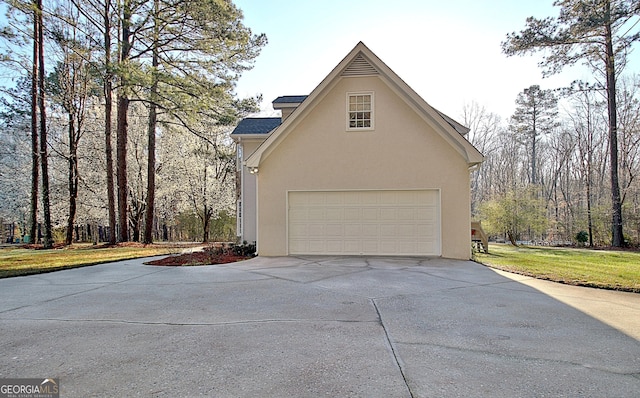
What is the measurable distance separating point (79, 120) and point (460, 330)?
20.3 metres

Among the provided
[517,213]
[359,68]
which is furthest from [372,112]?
[517,213]

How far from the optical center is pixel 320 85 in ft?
34.1

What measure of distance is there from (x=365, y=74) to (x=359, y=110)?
3.60 feet

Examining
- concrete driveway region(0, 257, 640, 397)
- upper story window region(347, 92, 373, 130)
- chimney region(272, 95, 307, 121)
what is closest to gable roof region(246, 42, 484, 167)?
upper story window region(347, 92, 373, 130)

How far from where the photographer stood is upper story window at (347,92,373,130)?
34.9 ft

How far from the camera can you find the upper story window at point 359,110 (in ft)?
34.9

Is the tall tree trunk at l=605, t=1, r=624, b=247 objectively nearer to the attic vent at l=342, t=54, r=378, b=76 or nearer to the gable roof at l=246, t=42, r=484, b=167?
the gable roof at l=246, t=42, r=484, b=167

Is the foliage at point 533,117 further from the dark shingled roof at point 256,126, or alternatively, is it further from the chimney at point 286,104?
the dark shingled roof at point 256,126

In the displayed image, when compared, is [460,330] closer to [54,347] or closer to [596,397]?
[596,397]

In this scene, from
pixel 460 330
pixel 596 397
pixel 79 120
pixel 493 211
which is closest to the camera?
pixel 596 397

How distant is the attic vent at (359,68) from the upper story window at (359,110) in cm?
61

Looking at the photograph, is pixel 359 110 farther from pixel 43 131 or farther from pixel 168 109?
pixel 43 131

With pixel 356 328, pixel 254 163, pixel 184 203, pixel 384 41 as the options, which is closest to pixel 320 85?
pixel 254 163

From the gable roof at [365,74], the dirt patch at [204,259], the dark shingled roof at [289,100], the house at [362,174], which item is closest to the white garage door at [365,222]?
the house at [362,174]
